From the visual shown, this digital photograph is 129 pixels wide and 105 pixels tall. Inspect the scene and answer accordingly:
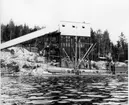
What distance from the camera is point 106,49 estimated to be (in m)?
29.0

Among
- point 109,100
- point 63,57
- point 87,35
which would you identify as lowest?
point 109,100

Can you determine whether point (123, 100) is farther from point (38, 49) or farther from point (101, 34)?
point (101, 34)

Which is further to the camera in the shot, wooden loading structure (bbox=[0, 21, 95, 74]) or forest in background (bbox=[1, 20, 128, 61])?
forest in background (bbox=[1, 20, 128, 61])

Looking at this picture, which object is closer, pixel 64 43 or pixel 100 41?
pixel 64 43

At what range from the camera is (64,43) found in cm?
2177

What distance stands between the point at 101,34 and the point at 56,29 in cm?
1117

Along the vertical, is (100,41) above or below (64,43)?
above

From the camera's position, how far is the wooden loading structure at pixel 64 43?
20.2 metres

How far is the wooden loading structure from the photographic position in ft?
66.3

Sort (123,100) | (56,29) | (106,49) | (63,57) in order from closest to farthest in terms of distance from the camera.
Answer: (123,100) < (56,29) < (63,57) < (106,49)

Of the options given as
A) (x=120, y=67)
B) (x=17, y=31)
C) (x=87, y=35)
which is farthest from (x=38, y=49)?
(x=17, y=31)

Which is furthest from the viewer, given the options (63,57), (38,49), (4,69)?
(38,49)

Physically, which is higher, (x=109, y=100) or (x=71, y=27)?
(x=71, y=27)

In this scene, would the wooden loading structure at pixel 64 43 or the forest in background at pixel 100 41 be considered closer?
the wooden loading structure at pixel 64 43
